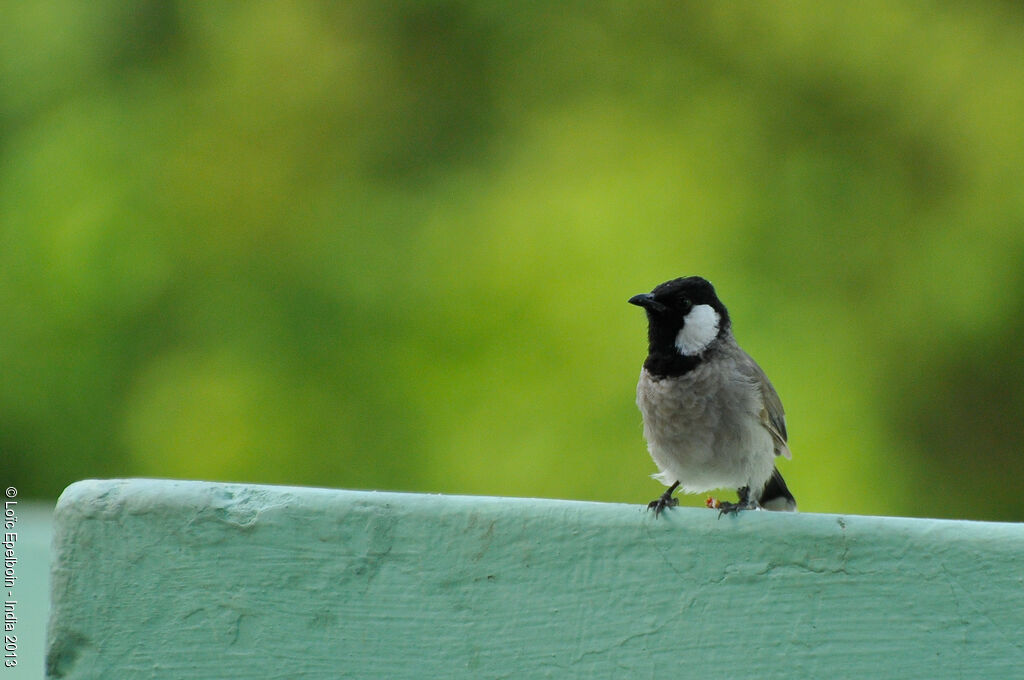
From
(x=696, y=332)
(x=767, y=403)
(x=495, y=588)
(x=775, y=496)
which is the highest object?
(x=696, y=332)

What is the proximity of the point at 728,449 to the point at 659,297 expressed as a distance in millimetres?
382

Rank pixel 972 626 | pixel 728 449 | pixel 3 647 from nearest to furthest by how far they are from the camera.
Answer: pixel 972 626 < pixel 3 647 < pixel 728 449

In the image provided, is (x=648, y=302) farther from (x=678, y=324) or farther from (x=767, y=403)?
(x=767, y=403)

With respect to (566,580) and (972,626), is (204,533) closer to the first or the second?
(566,580)

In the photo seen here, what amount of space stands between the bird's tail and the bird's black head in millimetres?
355

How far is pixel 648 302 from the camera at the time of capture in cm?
260

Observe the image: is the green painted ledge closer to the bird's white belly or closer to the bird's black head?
the bird's white belly

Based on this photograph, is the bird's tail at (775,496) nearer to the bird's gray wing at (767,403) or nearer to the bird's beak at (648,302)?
the bird's gray wing at (767,403)

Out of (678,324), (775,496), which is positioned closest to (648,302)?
(678,324)

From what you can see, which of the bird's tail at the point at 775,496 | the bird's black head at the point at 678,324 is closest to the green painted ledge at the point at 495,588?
the bird's black head at the point at 678,324

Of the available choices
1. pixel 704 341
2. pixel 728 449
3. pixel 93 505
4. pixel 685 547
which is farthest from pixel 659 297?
pixel 93 505

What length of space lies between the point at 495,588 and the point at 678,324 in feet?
4.55

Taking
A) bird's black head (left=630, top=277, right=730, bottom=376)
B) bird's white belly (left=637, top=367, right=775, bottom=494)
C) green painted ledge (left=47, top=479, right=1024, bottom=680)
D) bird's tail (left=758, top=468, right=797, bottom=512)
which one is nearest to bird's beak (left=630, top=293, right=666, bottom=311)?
bird's black head (left=630, top=277, right=730, bottom=376)

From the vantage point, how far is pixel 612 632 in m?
1.33
